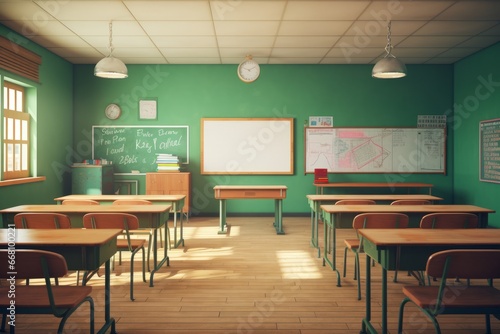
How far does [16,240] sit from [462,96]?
688cm

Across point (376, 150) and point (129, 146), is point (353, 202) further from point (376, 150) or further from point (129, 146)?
point (129, 146)

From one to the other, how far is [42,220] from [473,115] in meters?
6.38

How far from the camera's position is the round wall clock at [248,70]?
6508 mm

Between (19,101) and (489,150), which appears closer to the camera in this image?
(19,101)

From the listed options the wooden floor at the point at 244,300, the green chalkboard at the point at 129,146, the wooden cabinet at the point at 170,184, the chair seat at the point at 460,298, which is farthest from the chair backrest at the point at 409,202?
the green chalkboard at the point at 129,146

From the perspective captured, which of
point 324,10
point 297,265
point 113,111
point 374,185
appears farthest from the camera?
point 113,111

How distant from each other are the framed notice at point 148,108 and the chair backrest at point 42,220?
402 cm

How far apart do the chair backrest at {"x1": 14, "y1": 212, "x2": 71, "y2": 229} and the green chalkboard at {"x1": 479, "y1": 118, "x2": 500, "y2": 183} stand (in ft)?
18.8

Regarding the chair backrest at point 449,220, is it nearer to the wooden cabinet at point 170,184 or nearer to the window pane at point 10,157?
the wooden cabinet at point 170,184

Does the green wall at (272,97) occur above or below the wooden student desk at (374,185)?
above

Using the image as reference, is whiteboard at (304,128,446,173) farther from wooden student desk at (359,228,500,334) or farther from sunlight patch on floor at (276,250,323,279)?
wooden student desk at (359,228,500,334)

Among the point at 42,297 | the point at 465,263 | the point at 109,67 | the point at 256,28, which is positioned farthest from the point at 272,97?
the point at 42,297

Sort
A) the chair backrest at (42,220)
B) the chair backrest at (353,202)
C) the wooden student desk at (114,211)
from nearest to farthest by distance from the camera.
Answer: the chair backrest at (42,220), the wooden student desk at (114,211), the chair backrest at (353,202)

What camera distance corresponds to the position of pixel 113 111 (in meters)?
6.92
